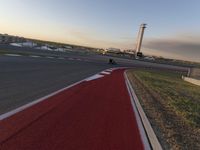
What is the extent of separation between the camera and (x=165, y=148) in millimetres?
6316

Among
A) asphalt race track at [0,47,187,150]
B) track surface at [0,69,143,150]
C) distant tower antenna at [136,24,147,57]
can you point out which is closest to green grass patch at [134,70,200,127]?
asphalt race track at [0,47,187,150]

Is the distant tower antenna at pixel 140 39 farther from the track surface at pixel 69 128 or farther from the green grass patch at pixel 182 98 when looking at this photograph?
the track surface at pixel 69 128

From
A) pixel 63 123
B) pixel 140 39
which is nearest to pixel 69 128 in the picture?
pixel 63 123

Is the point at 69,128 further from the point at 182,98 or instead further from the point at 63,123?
the point at 182,98

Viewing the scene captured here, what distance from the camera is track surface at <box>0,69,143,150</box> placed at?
5348 mm

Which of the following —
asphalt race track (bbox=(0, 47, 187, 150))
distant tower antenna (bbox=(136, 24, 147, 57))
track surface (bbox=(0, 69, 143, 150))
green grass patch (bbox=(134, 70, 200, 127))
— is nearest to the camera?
track surface (bbox=(0, 69, 143, 150))

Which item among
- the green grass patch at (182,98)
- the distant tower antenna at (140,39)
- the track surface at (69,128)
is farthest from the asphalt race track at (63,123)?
the distant tower antenna at (140,39)

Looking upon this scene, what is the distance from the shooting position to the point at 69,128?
6.51m

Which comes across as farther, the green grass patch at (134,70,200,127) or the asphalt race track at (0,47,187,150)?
the green grass patch at (134,70,200,127)

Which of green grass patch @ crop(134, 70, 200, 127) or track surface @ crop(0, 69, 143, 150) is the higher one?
track surface @ crop(0, 69, 143, 150)

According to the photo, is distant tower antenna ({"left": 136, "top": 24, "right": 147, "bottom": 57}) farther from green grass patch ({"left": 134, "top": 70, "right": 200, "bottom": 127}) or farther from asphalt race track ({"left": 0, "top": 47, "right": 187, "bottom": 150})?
asphalt race track ({"left": 0, "top": 47, "right": 187, "bottom": 150})

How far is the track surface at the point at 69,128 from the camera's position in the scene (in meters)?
5.35

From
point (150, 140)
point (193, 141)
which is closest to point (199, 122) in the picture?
point (193, 141)

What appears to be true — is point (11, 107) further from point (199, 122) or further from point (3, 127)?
point (199, 122)
